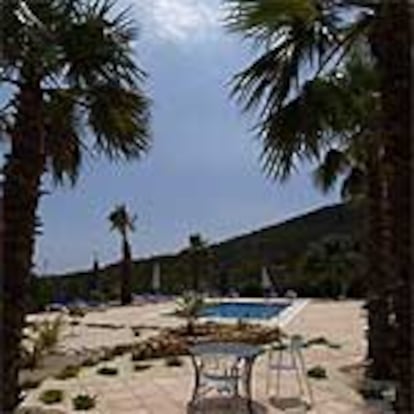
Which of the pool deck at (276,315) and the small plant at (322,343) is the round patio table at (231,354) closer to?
the small plant at (322,343)

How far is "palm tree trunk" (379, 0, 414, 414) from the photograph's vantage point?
5898 mm

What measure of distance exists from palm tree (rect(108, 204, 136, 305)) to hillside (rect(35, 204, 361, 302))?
2507 millimetres

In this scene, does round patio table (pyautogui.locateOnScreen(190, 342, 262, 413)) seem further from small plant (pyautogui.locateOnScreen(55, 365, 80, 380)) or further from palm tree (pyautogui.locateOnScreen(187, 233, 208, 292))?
palm tree (pyautogui.locateOnScreen(187, 233, 208, 292))

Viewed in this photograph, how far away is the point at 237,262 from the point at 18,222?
35.9 m

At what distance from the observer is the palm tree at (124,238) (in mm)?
34531

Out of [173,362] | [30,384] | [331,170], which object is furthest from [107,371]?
[331,170]

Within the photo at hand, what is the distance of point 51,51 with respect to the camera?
6941 millimetres

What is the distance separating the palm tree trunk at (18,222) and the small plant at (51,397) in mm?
2305

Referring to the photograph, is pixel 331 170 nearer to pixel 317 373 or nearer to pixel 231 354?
pixel 317 373

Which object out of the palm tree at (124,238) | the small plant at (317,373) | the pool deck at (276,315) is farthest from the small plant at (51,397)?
the palm tree at (124,238)

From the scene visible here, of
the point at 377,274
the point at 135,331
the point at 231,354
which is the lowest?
the point at 135,331

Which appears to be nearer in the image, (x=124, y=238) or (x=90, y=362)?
(x=90, y=362)

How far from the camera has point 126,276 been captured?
114 ft

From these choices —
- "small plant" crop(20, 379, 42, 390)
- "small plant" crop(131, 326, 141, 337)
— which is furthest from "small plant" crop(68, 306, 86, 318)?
"small plant" crop(20, 379, 42, 390)
